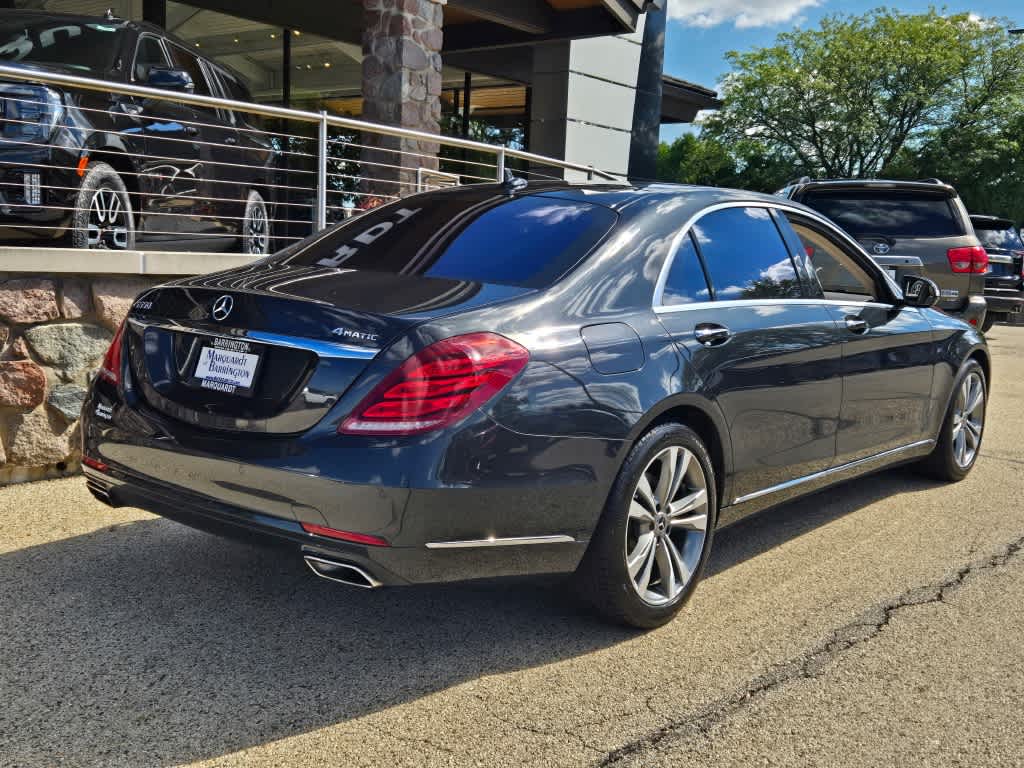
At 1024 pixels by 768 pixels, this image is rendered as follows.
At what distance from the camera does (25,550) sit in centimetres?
450

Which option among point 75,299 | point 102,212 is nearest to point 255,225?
point 102,212

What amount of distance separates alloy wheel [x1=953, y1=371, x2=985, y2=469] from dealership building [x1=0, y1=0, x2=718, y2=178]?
7.80 metres

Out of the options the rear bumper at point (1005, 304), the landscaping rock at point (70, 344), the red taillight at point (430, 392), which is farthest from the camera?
the rear bumper at point (1005, 304)

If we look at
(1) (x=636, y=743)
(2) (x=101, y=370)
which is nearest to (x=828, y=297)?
(1) (x=636, y=743)

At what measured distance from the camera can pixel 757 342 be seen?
4254 mm

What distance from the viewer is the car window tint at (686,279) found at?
3969mm

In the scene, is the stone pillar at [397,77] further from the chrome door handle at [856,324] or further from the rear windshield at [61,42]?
the chrome door handle at [856,324]

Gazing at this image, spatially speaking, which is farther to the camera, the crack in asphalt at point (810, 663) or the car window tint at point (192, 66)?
the car window tint at point (192, 66)

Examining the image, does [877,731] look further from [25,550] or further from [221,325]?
[25,550]

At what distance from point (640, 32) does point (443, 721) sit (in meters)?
15.6

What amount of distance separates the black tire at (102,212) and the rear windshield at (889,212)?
20.3 ft

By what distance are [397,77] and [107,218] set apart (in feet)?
14.7

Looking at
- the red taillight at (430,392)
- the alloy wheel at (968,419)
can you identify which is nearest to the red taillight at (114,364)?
the red taillight at (430,392)

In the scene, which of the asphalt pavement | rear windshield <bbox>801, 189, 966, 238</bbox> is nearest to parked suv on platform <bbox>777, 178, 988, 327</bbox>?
rear windshield <bbox>801, 189, 966, 238</bbox>
